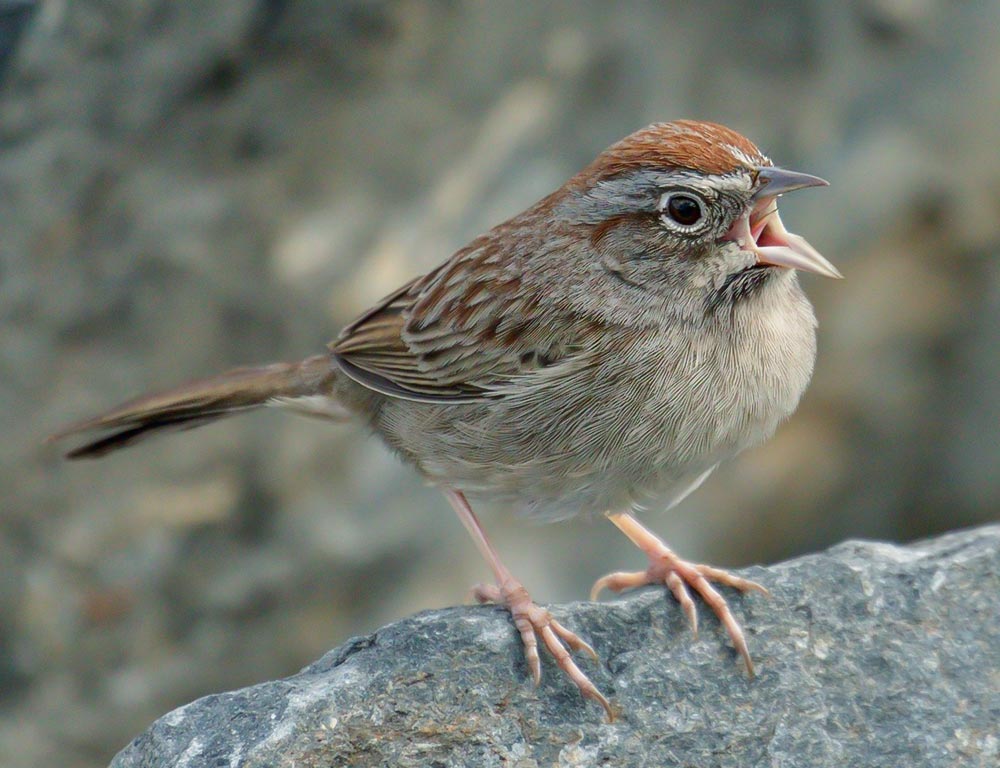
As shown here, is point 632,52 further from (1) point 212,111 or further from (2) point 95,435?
(2) point 95,435

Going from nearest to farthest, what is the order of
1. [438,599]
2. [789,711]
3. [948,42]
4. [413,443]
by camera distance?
1. [789,711]
2. [413,443]
3. [438,599]
4. [948,42]

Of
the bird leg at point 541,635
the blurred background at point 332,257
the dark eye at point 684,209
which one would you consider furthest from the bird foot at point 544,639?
the blurred background at point 332,257

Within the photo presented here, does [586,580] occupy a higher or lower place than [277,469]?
lower

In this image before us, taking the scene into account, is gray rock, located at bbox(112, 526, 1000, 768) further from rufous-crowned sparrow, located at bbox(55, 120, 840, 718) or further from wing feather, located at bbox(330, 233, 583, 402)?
wing feather, located at bbox(330, 233, 583, 402)

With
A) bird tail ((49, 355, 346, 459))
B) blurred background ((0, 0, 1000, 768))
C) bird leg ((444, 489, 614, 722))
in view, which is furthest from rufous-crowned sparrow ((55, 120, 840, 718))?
blurred background ((0, 0, 1000, 768))

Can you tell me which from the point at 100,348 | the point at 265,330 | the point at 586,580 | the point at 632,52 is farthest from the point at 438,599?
the point at 632,52

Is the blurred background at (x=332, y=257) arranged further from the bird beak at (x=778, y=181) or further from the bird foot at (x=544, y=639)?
the bird beak at (x=778, y=181)

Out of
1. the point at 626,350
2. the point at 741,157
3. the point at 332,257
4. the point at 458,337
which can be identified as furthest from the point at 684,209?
the point at 332,257

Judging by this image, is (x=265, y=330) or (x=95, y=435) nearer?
(x=95, y=435)
